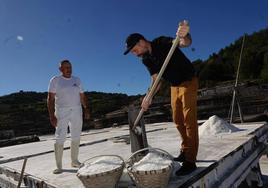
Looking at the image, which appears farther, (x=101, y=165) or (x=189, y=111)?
(x=189, y=111)

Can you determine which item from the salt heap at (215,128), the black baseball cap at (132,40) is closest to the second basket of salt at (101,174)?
the black baseball cap at (132,40)

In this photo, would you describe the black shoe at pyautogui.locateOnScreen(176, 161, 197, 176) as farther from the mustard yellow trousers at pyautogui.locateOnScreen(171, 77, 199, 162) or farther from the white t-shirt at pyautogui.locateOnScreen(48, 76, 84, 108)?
the white t-shirt at pyautogui.locateOnScreen(48, 76, 84, 108)

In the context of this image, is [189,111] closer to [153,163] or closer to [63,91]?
[153,163]

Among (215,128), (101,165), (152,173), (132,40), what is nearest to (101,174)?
(101,165)

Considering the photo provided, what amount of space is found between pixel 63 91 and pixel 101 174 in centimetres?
204

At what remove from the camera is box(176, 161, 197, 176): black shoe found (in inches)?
121

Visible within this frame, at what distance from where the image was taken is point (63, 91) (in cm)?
441

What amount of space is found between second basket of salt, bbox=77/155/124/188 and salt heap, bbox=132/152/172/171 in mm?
198

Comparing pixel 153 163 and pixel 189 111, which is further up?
pixel 189 111

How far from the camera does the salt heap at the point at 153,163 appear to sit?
8.66 ft

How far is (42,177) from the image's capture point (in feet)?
13.0

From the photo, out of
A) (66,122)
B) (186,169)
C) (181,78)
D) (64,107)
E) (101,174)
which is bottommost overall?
(186,169)

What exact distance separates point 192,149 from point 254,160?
7.45ft

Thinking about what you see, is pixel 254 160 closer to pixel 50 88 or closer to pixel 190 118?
pixel 190 118
